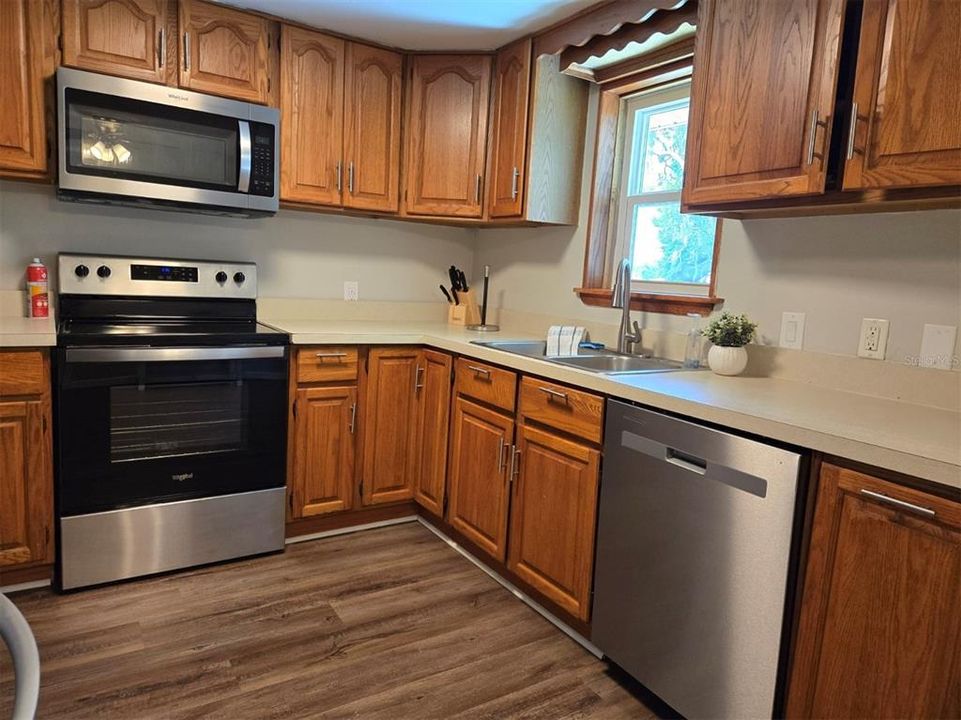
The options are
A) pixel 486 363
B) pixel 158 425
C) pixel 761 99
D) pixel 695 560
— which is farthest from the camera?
pixel 486 363

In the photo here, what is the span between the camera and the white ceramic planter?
2.04 metres

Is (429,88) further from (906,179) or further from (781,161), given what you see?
(906,179)

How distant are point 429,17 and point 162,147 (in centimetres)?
116

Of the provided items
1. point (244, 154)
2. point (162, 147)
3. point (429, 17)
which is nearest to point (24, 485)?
point (162, 147)

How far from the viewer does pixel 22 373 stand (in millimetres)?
2105

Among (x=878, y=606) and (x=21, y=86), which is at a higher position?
(x=21, y=86)

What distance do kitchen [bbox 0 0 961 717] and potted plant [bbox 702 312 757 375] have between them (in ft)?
0.06

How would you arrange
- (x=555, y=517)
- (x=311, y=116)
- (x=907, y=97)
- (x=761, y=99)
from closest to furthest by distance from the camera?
(x=907, y=97) → (x=761, y=99) → (x=555, y=517) → (x=311, y=116)

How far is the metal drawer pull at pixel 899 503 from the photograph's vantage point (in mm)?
1212

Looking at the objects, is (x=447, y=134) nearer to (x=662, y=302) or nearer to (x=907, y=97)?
(x=662, y=302)

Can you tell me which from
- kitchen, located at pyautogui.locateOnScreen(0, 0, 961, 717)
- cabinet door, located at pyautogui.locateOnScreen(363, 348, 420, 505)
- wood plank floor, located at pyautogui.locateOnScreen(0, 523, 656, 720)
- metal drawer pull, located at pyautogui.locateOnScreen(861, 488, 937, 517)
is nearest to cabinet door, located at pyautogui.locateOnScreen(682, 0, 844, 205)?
kitchen, located at pyautogui.locateOnScreen(0, 0, 961, 717)

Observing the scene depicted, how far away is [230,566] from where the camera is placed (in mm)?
2531

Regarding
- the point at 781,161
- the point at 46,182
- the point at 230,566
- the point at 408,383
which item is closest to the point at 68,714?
the point at 230,566

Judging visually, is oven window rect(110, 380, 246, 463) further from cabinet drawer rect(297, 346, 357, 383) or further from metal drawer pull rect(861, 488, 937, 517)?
metal drawer pull rect(861, 488, 937, 517)
